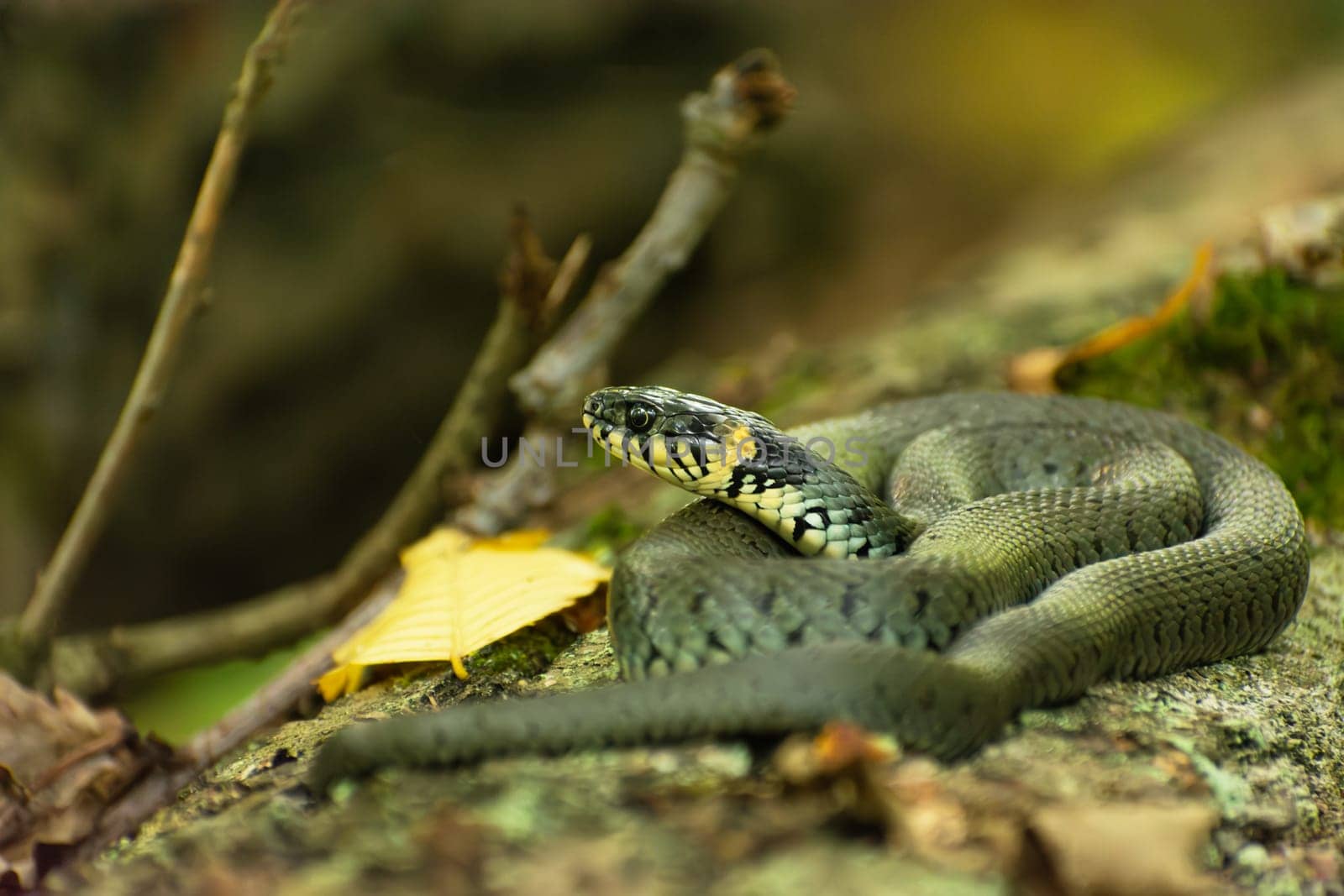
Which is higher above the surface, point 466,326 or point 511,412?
point 466,326

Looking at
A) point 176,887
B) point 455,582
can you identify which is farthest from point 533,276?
point 176,887

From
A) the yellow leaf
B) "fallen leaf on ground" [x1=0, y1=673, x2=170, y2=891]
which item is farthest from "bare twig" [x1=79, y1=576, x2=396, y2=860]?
the yellow leaf

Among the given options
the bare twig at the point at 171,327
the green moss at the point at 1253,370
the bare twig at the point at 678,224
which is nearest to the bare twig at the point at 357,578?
the bare twig at the point at 678,224

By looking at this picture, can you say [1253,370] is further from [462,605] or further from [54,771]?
[54,771]

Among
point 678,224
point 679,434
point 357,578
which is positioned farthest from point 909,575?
point 357,578

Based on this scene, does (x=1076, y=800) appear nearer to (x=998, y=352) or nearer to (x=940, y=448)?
Result: (x=940, y=448)

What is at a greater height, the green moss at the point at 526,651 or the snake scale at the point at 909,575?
the snake scale at the point at 909,575

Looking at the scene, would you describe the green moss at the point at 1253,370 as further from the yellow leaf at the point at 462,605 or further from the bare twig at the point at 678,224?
the yellow leaf at the point at 462,605
